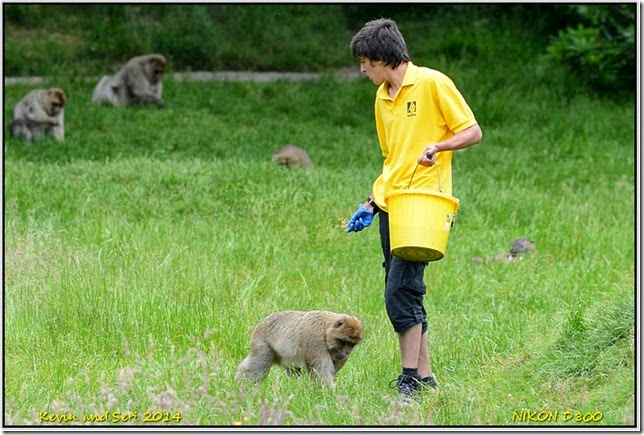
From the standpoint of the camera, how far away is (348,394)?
17.3 feet

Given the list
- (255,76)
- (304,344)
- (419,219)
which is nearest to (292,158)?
(255,76)

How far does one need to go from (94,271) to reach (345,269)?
230 cm

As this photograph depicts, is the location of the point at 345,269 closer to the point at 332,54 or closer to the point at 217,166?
the point at 217,166

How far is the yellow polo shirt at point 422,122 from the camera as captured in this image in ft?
16.9

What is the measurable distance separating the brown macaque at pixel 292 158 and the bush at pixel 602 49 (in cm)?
583

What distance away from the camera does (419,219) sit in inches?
191

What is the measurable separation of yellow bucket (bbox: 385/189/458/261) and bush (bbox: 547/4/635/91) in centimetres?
1171

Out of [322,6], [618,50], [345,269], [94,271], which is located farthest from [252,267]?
[322,6]

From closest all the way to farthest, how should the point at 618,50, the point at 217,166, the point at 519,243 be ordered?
1. the point at 519,243
2. the point at 217,166
3. the point at 618,50

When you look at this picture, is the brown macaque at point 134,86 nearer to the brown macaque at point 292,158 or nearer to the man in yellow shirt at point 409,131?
the brown macaque at point 292,158

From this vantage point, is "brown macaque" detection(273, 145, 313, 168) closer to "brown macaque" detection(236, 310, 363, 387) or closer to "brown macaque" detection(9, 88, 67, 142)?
"brown macaque" detection(9, 88, 67, 142)

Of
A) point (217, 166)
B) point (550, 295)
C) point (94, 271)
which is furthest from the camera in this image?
point (217, 166)

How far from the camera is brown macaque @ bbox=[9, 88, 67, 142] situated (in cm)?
1341

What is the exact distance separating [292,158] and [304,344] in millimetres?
6933
